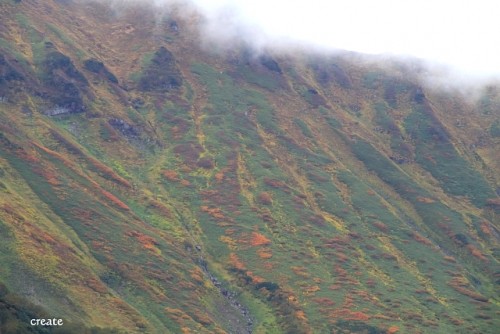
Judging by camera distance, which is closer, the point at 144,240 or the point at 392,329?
the point at 392,329

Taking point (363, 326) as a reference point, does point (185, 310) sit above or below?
below

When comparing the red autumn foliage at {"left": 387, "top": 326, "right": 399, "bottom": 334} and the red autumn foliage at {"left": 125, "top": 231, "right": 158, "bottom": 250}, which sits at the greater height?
the red autumn foliage at {"left": 387, "top": 326, "right": 399, "bottom": 334}

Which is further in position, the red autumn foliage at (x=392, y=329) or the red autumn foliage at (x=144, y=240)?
the red autumn foliage at (x=144, y=240)

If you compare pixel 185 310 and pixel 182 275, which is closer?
pixel 185 310

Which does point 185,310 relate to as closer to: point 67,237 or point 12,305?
point 67,237

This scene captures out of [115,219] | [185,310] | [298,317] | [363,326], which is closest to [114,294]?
[185,310]

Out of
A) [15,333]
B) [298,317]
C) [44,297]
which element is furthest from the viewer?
[298,317]

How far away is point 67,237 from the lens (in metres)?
176

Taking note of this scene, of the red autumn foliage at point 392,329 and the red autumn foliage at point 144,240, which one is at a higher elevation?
the red autumn foliage at point 392,329

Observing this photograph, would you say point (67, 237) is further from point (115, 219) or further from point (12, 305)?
point (12, 305)

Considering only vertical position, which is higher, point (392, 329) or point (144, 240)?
point (392, 329)

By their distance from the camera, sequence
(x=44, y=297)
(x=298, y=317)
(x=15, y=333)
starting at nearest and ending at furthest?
(x=15, y=333) → (x=44, y=297) → (x=298, y=317)

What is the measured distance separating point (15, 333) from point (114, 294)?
53.9 metres

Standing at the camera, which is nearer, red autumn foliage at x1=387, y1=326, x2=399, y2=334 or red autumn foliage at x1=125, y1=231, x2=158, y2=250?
red autumn foliage at x1=387, y1=326, x2=399, y2=334
